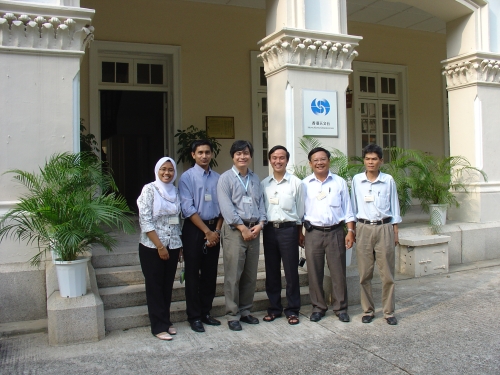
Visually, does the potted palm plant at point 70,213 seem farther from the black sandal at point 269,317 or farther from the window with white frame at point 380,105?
the window with white frame at point 380,105

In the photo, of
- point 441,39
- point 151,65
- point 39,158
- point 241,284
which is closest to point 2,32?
point 39,158

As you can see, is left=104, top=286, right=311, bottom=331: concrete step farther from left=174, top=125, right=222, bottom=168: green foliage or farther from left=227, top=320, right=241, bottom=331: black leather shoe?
left=174, top=125, right=222, bottom=168: green foliage

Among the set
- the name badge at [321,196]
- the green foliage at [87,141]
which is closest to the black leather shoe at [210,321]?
the name badge at [321,196]

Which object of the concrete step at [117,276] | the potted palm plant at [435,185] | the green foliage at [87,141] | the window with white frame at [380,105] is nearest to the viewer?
the concrete step at [117,276]

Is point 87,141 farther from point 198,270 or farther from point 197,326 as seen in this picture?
point 197,326

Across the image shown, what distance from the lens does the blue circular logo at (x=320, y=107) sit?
6.51 meters

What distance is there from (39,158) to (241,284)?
240 centimetres

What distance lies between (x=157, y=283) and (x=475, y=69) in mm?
6363

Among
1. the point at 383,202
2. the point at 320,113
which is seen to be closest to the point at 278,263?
the point at 383,202

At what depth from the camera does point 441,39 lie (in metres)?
11.8

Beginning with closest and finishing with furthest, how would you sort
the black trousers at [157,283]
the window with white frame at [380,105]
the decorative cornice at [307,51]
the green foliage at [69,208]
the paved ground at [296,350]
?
the paved ground at [296,350] → the green foliage at [69,208] → the black trousers at [157,283] → the decorative cornice at [307,51] → the window with white frame at [380,105]

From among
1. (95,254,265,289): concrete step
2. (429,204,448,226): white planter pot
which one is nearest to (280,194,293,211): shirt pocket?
(95,254,265,289): concrete step

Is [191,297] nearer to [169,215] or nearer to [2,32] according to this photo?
[169,215]

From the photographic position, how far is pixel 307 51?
21.1 feet
